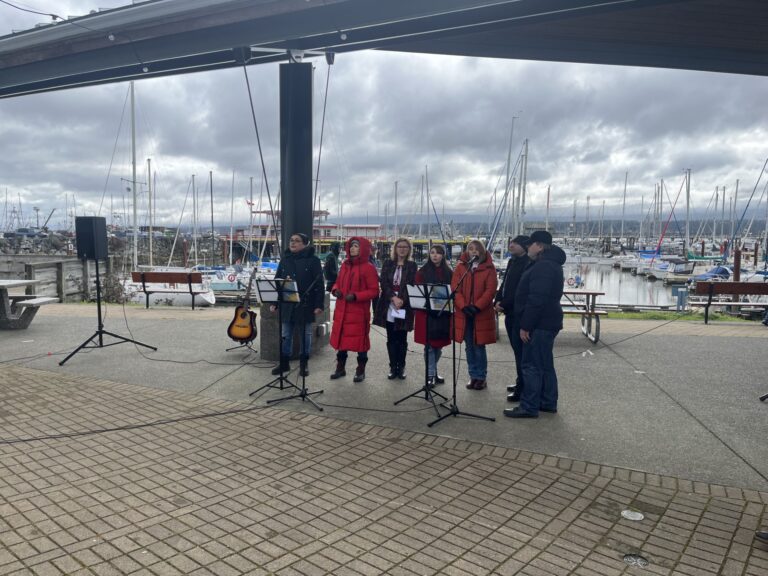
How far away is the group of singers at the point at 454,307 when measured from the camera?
18.7ft

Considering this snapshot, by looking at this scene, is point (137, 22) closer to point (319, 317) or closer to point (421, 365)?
point (319, 317)

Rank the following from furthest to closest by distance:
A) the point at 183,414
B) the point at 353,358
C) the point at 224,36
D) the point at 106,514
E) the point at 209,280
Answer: the point at 209,280 → the point at 353,358 → the point at 224,36 → the point at 183,414 → the point at 106,514

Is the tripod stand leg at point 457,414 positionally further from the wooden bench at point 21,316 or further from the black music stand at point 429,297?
the wooden bench at point 21,316

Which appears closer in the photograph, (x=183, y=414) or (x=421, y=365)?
(x=183, y=414)

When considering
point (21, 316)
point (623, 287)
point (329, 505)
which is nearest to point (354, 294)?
point (329, 505)

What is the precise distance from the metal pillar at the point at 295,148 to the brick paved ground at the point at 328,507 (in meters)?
3.39

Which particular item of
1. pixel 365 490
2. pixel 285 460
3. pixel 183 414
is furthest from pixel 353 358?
pixel 365 490

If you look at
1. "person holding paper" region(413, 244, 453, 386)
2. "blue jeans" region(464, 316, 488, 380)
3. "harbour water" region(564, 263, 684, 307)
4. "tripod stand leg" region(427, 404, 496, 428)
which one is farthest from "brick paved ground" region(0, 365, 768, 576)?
"harbour water" region(564, 263, 684, 307)

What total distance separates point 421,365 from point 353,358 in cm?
103

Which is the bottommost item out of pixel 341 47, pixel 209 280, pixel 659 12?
pixel 209 280

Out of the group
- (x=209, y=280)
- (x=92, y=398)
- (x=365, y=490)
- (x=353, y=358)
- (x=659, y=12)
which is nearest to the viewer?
(x=365, y=490)

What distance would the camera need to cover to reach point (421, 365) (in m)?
7.99

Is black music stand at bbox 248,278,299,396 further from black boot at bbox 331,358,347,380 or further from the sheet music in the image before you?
the sheet music

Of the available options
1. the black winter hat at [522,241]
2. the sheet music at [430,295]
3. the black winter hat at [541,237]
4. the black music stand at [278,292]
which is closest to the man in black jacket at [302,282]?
the black music stand at [278,292]
